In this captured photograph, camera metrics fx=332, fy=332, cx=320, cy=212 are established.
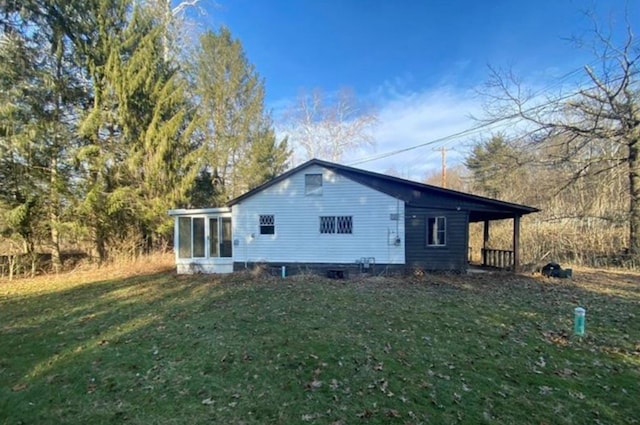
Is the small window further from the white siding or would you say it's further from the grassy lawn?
the grassy lawn

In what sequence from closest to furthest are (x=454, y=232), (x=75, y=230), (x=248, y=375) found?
(x=248, y=375)
(x=454, y=232)
(x=75, y=230)

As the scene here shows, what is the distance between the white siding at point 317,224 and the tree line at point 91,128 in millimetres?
4526

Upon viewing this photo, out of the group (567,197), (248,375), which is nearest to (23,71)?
(248,375)

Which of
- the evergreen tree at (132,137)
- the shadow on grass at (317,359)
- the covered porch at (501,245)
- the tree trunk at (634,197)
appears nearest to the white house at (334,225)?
the covered porch at (501,245)

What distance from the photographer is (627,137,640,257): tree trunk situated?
13.2 m

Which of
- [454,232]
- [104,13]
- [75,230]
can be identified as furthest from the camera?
[104,13]

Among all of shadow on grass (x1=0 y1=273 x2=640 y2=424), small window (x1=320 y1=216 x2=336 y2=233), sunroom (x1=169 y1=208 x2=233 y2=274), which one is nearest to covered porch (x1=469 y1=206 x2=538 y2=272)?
shadow on grass (x1=0 y1=273 x2=640 y2=424)

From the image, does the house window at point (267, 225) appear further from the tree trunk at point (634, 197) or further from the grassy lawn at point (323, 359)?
the tree trunk at point (634, 197)

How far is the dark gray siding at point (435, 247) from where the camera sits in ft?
39.1

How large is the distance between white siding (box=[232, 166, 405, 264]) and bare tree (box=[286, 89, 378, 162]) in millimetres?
15176

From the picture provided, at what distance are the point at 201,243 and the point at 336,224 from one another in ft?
18.2

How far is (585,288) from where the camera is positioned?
9.30m

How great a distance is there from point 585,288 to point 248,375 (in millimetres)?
9817

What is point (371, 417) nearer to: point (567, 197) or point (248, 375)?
point (248, 375)
